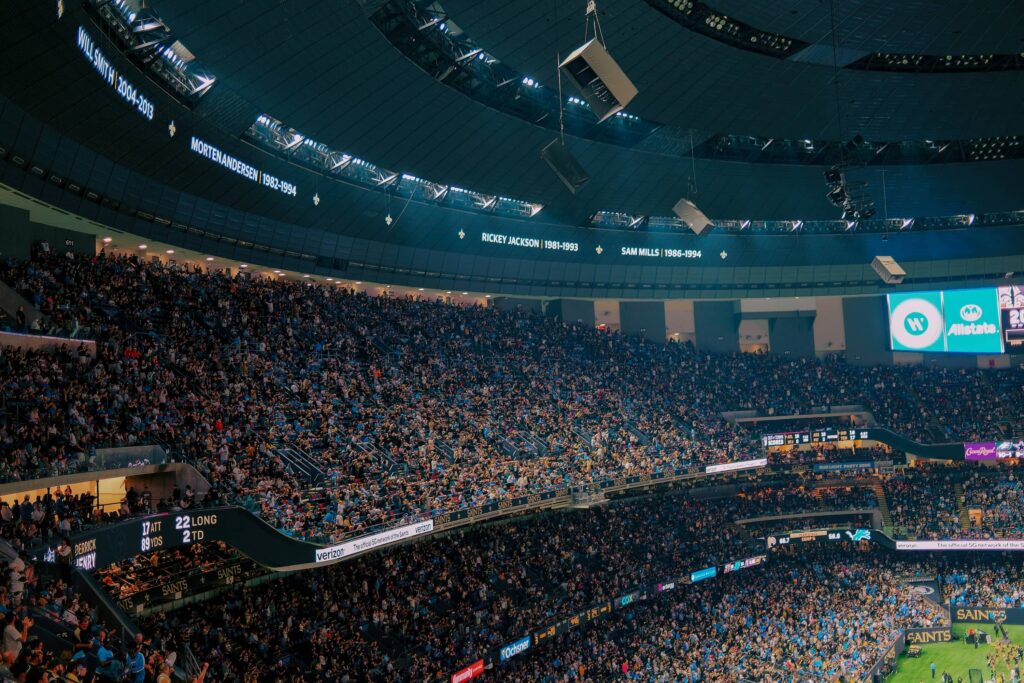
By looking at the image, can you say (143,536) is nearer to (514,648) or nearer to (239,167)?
(514,648)

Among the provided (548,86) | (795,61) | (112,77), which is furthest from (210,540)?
(795,61)

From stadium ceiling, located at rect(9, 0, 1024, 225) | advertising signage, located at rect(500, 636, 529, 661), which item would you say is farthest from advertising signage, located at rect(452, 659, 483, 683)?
stadium ceiling, located at rect(9, 0, 1024, 225)

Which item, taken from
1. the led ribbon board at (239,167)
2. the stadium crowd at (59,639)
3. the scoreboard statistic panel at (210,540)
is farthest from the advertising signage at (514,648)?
the led ribbon board at (239,167)

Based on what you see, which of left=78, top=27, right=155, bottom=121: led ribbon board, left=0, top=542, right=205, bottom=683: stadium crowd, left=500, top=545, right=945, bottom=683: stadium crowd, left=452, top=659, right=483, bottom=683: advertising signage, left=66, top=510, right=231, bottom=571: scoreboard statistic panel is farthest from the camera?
left=500, top=545, right=945, bottom=683: stadium crowd

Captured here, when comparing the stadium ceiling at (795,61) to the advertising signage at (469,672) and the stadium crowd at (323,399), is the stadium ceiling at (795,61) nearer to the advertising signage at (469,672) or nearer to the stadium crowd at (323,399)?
the stadium crowd at (323,399)

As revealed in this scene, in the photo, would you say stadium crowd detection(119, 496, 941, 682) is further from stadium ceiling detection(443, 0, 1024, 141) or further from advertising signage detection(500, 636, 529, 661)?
stadium ceiling detection(443, 0, 1024, 141)

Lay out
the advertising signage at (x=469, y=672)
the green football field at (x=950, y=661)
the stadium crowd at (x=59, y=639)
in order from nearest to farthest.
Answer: the stadium crowd at (x=59, y=639)
the advertising signage at (x=469, y=672)
the green football field at (x=950, y=661)

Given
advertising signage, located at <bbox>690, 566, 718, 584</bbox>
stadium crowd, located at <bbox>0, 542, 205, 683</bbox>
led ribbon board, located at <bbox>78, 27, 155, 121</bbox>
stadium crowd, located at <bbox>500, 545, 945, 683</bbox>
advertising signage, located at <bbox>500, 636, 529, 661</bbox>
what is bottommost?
stadium crowd, located at <bbox>500, 545, 945, 683</bbox>
